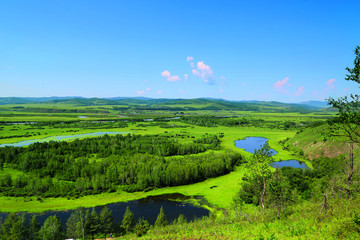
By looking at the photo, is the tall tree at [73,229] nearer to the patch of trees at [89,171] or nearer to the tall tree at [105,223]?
the tall tree at [105,223]

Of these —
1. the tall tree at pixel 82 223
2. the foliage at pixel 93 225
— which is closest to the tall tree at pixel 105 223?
the foliage at pixel 93 225

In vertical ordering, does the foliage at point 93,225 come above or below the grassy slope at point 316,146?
below

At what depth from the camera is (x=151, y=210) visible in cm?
6412

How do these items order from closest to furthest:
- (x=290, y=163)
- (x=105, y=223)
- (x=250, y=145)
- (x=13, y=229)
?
1. (x=13, y=229)
2. (x=105, y=223)
3. (x=290, y=163)
4. (x=250, y=145)

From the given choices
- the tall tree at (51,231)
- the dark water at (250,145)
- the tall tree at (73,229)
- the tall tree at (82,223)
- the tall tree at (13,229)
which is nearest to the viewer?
the tall tree at (13,229)

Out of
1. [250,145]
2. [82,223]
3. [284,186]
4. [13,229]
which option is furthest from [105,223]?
[250,145]

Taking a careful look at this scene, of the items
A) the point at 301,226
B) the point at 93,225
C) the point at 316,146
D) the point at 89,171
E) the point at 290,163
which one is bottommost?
the point at 93,225

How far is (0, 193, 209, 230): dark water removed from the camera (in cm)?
5925

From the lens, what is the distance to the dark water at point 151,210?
194 ft

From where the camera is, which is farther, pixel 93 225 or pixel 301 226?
pixel 93 225

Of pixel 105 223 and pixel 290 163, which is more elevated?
pixel 290 163

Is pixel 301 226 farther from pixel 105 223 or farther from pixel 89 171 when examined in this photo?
pixel 89 171

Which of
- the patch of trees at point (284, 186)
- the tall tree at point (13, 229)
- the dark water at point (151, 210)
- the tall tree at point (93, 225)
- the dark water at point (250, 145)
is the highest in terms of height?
the patch of trees at point (284, 186)

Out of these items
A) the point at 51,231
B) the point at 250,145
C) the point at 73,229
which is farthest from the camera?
the point at 250,145
